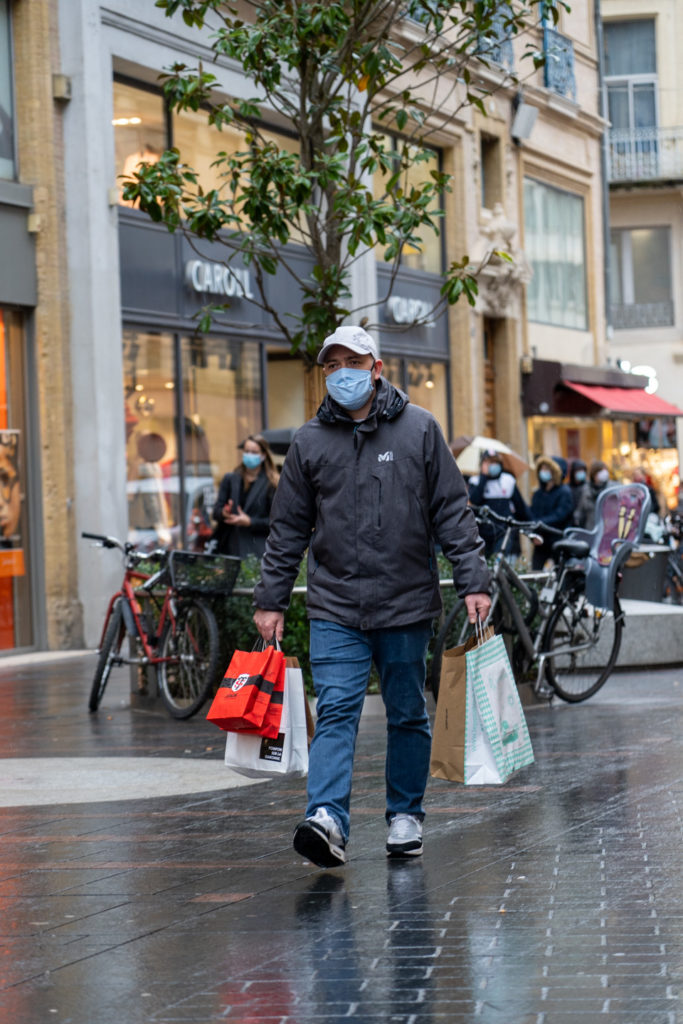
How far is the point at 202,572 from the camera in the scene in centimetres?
1118

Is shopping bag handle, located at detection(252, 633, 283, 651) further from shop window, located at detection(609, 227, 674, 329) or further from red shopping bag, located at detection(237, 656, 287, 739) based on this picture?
shop window, located at detection(609, 227, 674, 329)

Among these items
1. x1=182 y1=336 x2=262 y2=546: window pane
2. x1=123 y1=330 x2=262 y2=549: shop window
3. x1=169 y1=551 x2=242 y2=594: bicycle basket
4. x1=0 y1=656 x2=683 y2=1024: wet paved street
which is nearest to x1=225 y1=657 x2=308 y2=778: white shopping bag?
x1=0 y1=656 x2=683 y2=1024: wet paved street

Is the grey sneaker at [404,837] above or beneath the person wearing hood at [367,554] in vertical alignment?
beneath

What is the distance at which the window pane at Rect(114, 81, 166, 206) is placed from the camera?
18.3 metres

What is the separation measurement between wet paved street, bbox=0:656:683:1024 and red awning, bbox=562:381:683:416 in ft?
68.5

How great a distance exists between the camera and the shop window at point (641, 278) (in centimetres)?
4066

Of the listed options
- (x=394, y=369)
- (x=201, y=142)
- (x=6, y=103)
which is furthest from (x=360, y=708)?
(x=394, y=369)

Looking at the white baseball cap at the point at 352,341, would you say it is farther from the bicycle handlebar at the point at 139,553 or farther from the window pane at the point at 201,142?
the window pane at the point at 201,142

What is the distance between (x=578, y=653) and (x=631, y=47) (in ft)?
99.9

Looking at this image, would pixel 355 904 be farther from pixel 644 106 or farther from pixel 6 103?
pixel 644 106

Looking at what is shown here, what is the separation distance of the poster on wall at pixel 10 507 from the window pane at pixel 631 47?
2649 centimetres

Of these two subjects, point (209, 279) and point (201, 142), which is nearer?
point (209, 279)

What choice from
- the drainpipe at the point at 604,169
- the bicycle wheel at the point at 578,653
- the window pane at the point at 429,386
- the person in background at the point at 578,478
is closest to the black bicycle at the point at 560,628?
the bicycle wheel at the point at 578,653

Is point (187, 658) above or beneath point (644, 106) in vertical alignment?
beneath
